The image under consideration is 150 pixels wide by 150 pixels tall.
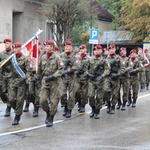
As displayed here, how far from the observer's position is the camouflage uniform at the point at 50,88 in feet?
32.2

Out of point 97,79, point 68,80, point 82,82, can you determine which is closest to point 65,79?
point 68,80

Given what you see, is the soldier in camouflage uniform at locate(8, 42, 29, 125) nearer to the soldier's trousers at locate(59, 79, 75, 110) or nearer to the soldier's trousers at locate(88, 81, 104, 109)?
the soldier's trousers at locate(59, 79, 75, 110)

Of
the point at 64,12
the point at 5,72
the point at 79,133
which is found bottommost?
the point at 79,133

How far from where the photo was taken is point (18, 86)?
995 centimetres

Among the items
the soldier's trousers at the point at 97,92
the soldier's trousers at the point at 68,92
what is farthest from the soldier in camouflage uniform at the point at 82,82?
the soldier's trousers at the point at 97,92

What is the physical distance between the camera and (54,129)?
9555mm

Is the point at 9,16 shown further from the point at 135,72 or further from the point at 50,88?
the point at 50,88

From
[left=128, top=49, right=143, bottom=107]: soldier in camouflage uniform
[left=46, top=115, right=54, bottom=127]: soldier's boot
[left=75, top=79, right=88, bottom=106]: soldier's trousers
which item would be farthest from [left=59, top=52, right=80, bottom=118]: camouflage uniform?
[left=128, top=49, right=143, bottom=107]: soldier in camouflage uniform

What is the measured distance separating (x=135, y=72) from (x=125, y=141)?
19.3 feet

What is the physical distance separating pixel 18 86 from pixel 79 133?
1.86m

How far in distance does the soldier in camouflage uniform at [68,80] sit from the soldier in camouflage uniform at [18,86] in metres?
1.45

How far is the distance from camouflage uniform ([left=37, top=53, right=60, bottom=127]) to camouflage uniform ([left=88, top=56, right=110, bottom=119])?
1.45 m

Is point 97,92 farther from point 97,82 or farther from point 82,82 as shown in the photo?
point 82,82

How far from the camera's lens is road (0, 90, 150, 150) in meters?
7.98
